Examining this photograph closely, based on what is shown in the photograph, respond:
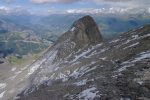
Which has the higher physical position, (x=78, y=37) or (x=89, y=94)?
(x=89, y=94)

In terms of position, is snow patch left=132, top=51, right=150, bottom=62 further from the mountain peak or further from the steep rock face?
the mountain peak

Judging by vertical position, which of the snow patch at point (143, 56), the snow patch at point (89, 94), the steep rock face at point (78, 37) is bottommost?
the steep rock face at point (78, 37)

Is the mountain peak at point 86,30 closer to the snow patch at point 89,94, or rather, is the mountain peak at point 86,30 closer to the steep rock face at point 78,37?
the steep rock face at point 78,37

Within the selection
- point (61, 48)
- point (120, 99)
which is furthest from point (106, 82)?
point (61, 48)

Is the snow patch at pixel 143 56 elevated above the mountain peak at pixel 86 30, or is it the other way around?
the snow patch at pixel 143 56

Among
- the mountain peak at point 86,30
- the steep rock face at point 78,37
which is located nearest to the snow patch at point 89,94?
the steep rock face at point 78,37

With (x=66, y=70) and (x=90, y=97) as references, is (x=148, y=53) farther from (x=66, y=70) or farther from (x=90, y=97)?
(x=66, y=70)

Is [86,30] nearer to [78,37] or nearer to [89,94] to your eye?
[78,37]

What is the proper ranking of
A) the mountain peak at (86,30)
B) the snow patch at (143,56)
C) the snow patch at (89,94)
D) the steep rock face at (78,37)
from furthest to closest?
the mountain peak at (86,30)
the steep rock face at (78,37)
the snow patch at (143,56)
the snow patch at (89,94)

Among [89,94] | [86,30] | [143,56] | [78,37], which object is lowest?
[78,37]

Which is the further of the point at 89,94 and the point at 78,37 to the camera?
the point at 78,37

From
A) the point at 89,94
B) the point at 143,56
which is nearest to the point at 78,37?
the point at 143,56
